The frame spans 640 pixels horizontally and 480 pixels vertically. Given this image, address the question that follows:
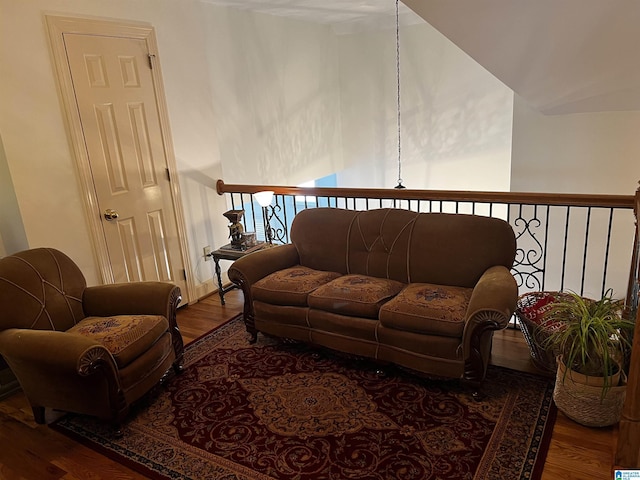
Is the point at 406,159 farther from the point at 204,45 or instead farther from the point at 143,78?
the point at 143,78

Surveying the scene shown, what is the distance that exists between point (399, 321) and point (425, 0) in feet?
6.05

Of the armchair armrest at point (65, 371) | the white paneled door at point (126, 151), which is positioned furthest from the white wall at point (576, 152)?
the armchair armrest at point (65, 371)

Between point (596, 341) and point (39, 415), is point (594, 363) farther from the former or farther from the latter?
point (39, 415)

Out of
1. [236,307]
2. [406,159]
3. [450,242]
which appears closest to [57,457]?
[236,307]

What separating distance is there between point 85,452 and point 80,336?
0.61 metres

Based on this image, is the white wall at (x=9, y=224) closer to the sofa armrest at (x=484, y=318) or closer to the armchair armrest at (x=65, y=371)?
the armchair armrest at (x=65, y=371)

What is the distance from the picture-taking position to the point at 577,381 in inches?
86.6

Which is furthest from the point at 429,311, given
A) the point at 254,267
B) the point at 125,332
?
the point at 125,332

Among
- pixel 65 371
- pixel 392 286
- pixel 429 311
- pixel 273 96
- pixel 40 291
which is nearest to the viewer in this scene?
pixel 65 371

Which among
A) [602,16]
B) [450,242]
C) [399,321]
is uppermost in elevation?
[602,16]

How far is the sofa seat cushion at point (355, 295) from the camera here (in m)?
2.82

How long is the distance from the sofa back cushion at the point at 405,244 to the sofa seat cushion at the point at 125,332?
50.8 inches

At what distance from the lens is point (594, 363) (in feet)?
7.14

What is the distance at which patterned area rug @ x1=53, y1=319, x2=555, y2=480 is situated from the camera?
2154mm
